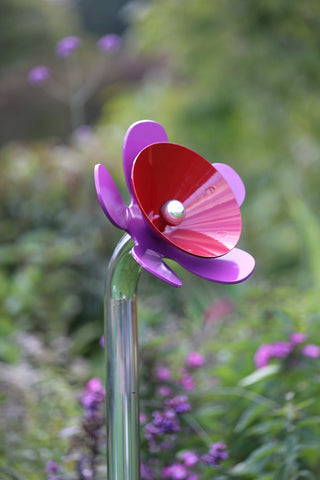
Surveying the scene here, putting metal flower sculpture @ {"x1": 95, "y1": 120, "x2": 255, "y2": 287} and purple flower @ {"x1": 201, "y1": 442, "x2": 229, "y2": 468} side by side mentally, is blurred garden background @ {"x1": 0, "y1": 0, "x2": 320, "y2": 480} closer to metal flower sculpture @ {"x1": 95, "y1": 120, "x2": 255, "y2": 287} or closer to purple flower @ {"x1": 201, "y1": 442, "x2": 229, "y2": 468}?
purple flower @ {"x1": 201, "y1": 442, "x2": 229, "y2": 468}

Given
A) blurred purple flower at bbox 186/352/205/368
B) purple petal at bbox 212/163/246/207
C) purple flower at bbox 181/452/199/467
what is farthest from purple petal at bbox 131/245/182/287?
blurred purple flower at bbox 186/352/205/368

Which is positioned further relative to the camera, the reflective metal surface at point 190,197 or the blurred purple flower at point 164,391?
the blurred purple flower at point 164,391

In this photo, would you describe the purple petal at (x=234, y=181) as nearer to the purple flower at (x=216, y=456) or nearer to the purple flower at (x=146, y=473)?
the purple flower at (x=216, y=456)

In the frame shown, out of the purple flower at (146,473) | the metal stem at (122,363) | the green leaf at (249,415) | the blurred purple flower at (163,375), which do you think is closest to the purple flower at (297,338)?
the green leaf at (249,415)

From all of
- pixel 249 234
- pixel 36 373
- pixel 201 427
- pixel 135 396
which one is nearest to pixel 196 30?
pixel 249 234

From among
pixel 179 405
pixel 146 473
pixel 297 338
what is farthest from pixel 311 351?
pixel 146 473

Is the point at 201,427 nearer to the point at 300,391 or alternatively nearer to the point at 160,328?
the point at 300,391
